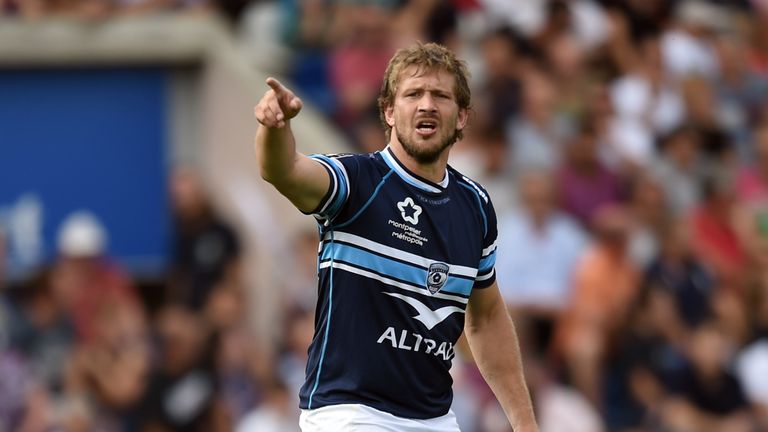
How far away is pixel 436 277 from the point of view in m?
6.10

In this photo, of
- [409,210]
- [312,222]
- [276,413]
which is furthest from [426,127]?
[312,222]

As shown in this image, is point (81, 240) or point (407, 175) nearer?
point (407, 175)

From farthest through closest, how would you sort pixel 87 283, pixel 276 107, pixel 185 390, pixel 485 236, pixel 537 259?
pixel 87 283, pixel 537 259, pixel 185 390, pixel 485 236, pixel 276 107

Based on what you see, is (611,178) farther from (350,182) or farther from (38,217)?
(350,182)

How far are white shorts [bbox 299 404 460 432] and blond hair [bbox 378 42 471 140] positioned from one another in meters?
1.01

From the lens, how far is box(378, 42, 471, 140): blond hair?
20.0 feet

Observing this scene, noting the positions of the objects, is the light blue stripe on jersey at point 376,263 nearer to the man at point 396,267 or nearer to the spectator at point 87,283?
the man at point 396,267

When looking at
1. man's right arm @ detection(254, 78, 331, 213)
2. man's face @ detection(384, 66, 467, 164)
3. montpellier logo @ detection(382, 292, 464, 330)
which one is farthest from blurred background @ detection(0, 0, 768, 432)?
man's right arm @ detection(254, 78, 331, 213)

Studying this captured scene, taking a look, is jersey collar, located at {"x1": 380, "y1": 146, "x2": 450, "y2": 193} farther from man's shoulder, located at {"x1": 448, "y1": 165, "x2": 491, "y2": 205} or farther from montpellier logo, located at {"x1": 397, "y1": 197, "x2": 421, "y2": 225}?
man's shoulder, located at {"x1": 448, "y1": 165, "x2": 491, "y2": 205}

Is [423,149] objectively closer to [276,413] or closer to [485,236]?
[485,236]

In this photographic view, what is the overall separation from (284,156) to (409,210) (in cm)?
67

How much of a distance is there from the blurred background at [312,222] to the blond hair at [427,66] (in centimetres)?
A: 490

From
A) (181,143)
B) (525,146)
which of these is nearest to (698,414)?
(525,146)

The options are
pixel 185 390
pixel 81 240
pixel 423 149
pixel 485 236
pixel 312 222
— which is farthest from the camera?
pixel 81 240
